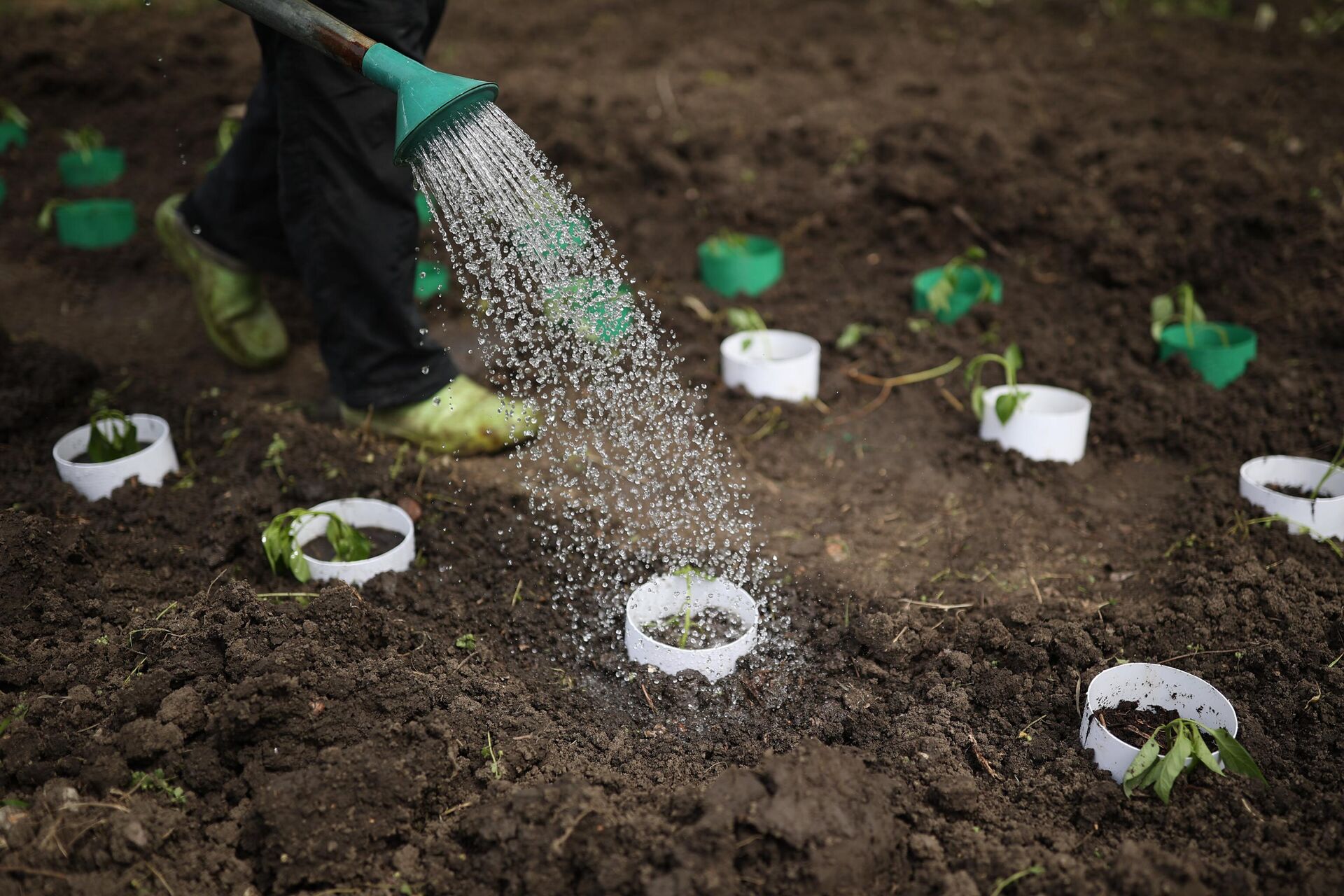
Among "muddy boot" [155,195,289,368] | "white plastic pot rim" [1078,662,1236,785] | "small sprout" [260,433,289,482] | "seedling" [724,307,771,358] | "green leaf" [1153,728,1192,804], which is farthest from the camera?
"seedling" [724,307,771,358]

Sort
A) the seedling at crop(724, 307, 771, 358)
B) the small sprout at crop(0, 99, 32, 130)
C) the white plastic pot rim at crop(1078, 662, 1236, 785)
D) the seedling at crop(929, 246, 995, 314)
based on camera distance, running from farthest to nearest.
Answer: the small sprout at crop(0, 99, 32, 130) → the seedling at crop(929, 246, 995, 314) → the seedling at crop(724, 307, 771, 358) → the white plastic pot rim at crop(1078, 662, 1236, 785)

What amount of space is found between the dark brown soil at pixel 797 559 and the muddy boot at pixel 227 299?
125mm

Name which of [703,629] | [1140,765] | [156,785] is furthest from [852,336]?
[156,785]

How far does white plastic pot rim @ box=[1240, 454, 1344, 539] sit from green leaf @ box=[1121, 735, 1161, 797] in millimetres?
996

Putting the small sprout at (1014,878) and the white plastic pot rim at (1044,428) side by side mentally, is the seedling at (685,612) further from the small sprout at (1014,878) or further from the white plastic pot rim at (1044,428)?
the white plastic pot rim at (1044,428)

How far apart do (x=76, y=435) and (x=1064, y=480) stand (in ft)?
9.02

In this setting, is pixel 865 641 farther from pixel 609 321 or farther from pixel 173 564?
pixel 173 564

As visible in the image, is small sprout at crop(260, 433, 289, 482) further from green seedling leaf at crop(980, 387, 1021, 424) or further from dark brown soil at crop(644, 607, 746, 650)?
green seedling leaf at crop(980, 387, 1021, 424)

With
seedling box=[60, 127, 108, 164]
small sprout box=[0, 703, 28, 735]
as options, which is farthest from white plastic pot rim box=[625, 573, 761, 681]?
seedling box=[60, 127, 108, 164]

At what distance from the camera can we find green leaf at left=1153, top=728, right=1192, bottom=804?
1791 mm

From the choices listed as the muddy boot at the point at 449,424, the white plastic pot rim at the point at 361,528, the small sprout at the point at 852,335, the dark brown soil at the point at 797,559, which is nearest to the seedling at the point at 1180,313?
the dark brown soil at the point at 797,559

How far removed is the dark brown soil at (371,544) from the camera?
2.49 metres

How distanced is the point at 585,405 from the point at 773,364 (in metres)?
0.60

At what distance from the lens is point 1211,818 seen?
178cm
